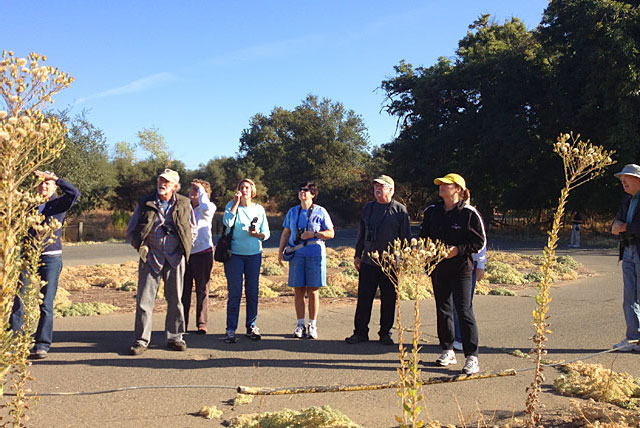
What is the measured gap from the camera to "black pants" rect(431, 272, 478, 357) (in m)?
5.52

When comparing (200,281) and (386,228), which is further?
(200,281)

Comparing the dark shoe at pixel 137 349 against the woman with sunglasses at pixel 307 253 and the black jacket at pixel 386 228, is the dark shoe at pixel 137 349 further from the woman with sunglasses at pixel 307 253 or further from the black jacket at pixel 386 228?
the black jacket at pixel 386 228

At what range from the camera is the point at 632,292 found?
21.4 ft

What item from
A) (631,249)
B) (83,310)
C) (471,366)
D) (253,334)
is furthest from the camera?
(83,310)

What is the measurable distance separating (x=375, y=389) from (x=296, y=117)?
5112cm

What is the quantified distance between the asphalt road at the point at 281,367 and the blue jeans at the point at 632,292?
0.42 metres

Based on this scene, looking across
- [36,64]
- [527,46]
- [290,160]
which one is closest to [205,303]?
[36,64]

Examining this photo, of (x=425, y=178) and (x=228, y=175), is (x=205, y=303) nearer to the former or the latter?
(x=425, y=178)

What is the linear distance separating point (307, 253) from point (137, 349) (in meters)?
2.35

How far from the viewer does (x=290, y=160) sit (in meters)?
50.9

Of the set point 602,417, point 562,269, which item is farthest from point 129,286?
point 562,269

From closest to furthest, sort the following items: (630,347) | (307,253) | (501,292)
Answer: (630,347), (307,253), (501,292)

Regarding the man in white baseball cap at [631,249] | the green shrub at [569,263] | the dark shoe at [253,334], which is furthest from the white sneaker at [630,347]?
the green shrub at [569,263]

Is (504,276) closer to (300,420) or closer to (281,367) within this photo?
(281,367)
